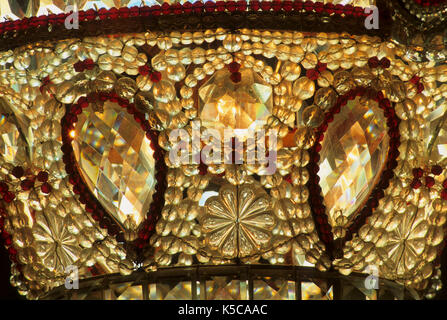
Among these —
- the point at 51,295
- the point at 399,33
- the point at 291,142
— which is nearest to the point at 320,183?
the point at 291,142

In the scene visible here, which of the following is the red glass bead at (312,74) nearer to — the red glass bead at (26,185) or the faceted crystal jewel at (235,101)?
the faceted crystal jewel at (235,101)

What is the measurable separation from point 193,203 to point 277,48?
0.53 feet

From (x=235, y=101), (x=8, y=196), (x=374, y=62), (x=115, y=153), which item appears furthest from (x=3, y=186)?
(x=374, y=62)

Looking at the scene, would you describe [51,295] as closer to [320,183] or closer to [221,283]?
[221,283]

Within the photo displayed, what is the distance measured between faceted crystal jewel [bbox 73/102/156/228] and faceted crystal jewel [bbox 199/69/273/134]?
0.21 feet

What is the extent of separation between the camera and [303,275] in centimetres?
69

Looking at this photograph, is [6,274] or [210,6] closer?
[210,6]

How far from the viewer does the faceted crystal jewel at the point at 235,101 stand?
2.08 feet

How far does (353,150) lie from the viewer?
654 mm

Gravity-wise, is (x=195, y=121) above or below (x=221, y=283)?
above

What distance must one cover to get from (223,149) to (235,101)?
0.04m

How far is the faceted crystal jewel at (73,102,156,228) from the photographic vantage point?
653 millimetres

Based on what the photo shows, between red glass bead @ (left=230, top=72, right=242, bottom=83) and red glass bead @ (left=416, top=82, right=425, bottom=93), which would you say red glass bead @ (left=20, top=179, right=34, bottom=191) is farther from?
red glass bead @ (left=416, top=82, right=425, bottom=93)

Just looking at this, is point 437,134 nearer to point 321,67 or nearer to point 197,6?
point 321,67
